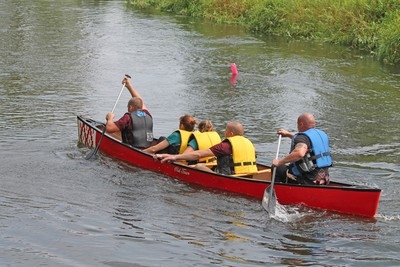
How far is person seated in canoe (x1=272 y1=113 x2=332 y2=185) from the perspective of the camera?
10.6m

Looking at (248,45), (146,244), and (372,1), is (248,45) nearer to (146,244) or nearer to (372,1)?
(372,1)

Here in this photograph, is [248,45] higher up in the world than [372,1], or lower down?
lower down

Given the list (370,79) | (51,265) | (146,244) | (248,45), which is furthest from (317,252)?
(248,45)

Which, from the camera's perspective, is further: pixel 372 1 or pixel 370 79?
pixel 372 1

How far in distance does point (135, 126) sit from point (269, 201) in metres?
3.44

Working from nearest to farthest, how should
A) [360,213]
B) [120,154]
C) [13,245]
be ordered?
[13,245] → [360,213] → [120,154]

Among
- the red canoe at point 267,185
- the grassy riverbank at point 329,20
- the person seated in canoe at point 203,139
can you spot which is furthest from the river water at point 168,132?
the grassy riverbank at point 329,20

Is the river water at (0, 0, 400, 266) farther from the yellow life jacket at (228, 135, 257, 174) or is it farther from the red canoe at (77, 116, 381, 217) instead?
the yellow life jacket at (228, 135, 257, 174)

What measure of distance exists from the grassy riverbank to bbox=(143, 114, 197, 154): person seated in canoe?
44.1 feet

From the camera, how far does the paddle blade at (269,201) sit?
1055cm

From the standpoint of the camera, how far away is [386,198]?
11523mm

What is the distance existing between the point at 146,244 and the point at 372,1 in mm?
20467

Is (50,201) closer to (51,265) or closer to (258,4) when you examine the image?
(51,265)

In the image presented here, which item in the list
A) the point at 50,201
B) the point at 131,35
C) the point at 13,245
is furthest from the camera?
the point at 131,35
